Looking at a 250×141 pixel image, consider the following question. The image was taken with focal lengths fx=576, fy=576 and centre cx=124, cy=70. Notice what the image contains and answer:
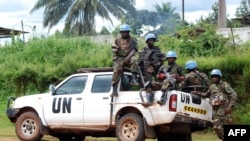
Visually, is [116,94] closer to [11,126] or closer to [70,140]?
[70,140]

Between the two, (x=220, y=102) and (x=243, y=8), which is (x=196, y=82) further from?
(x=243, y=8)

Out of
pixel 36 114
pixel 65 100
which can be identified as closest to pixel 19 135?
pixel 36 114

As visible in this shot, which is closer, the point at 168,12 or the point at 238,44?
the point at 238,44

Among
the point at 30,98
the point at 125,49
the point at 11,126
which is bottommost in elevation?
the point at 11,126

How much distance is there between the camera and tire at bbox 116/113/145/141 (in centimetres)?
1127

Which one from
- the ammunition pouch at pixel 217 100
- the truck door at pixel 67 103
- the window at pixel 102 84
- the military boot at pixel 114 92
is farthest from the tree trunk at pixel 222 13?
the military boot at pixel 114 92

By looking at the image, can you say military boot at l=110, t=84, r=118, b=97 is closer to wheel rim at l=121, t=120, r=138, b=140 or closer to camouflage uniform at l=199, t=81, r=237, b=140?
wheel rim at l=121, t=120, r=138, b=140

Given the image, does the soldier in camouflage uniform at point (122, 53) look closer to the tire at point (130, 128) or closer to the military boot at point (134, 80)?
the military boot at point (134, 80)

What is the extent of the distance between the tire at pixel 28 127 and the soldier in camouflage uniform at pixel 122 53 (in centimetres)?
217

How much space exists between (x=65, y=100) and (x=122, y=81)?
1.36 m

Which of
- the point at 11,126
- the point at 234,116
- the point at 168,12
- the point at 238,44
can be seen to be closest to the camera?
the point at 234,116

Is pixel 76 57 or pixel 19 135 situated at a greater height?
pixel 76 57

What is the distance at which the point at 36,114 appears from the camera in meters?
12.9

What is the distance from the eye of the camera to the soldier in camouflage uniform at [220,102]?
11609 millimetres
